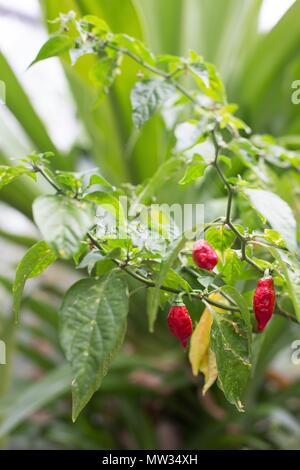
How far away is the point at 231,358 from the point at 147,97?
27cm

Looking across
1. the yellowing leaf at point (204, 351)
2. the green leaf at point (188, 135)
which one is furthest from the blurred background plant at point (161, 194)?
the yellowing leaf at point (204, 351)

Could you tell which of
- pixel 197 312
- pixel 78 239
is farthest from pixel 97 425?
pixel 78 239

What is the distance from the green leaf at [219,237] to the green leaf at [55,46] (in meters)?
0.23

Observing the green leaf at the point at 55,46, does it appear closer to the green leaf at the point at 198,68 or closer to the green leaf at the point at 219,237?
the green leaf at the point at 198,68

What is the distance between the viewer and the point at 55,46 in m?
0.53

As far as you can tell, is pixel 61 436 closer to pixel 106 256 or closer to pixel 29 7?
pixel 106 256

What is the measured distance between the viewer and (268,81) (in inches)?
41.6

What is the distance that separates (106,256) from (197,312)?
183 mm

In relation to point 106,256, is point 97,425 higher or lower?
lower

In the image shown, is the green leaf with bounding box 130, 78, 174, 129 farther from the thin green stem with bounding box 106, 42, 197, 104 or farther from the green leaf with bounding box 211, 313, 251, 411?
the green leaf with bounding box 211, 313, 251, 411

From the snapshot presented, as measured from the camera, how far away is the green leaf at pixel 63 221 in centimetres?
31

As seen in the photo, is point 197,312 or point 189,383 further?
point 189,383

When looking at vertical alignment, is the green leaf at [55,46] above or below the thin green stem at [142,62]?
above
